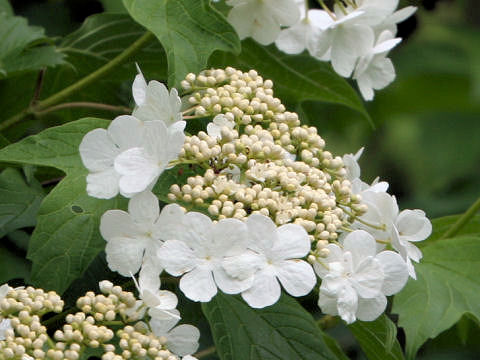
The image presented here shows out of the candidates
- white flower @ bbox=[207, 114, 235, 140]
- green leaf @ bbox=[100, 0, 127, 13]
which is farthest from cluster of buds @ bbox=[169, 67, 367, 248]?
green leaf @ bbox=[100, 0, 127, 13]

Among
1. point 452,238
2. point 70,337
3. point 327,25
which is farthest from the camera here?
point 452,238

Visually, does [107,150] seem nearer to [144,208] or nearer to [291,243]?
[144,208]

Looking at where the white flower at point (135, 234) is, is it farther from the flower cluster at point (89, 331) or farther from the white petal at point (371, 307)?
the white petal at point (371, 307)

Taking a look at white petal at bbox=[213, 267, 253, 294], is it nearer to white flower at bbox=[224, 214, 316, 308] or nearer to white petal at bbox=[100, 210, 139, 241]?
white flower at bbox=[224, 214, 316, 308]

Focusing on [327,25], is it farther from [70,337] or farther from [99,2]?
[99,2]

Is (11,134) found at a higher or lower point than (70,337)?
lower

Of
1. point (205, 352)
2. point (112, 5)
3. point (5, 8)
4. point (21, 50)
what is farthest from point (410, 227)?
point (112, 5)

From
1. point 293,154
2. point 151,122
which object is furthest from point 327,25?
point 151,122
